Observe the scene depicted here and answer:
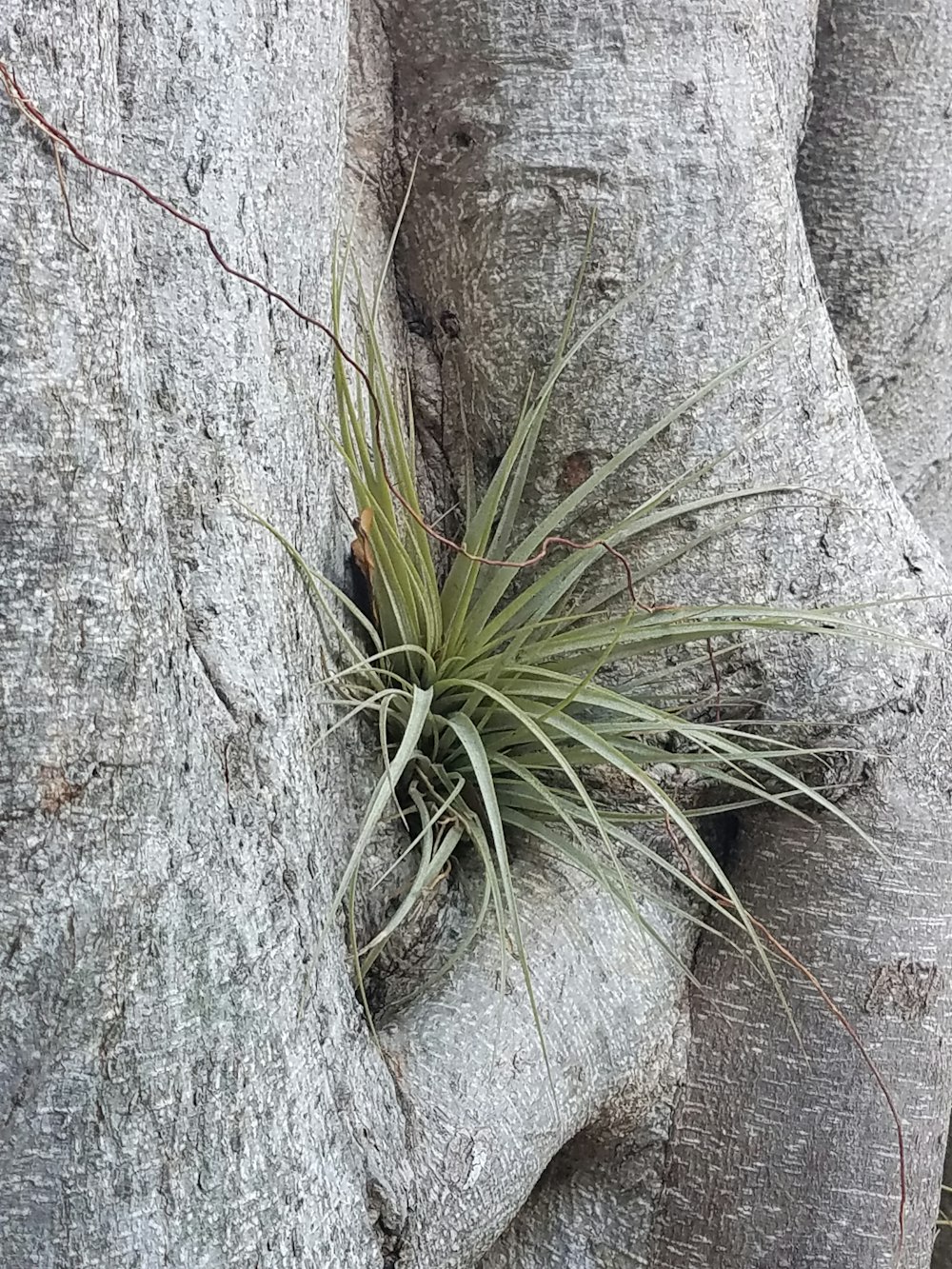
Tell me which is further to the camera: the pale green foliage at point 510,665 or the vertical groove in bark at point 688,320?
the vertical groove in bark at point 688,320

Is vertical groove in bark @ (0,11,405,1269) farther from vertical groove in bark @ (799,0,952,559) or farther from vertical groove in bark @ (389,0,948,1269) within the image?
vertical groove in bark @ (799,0,952,559)

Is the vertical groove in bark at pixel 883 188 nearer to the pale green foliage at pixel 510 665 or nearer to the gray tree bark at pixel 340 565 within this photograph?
the gray tree bark at pixel 340 565

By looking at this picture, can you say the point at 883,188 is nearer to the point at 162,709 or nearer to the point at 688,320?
the point at 688,320

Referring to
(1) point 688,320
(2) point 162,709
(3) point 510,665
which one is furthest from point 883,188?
(2) point 162,709

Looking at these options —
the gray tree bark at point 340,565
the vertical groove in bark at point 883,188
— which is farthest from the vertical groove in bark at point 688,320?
the vertical groove in bark at point 883,188

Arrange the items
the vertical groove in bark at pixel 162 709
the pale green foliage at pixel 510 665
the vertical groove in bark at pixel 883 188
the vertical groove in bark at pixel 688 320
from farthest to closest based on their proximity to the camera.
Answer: the vertical groove in bark at pixel 883 188
the vertical groove in bark at pixel 688 320
the pale green foliage at pixel 510 665
the vertical groove in bark at pixel 162 709

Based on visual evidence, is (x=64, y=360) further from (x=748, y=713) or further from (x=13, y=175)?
(x=748, y=713)

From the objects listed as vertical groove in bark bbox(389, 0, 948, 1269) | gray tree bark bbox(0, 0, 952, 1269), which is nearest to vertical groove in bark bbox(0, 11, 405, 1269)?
gray tree bark bbox(0, 0, 952, 1269)

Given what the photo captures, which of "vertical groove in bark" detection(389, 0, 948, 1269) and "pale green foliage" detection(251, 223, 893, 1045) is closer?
"pale green foliage" detection(251, 223, 893, 1045)

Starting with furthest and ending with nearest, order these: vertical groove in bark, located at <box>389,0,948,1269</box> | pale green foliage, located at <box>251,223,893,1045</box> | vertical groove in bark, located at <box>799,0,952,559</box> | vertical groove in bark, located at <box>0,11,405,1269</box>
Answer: vertical groove in bark, located at <box>799,0,952,559</box>, vertical groove in bark, located at <box>389,0,948,1269</box>, pale green foliage, located at <box>251,223,893,1045</box>, vertical groove in bark, located at <box>0,11,405,1269</box>
